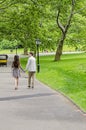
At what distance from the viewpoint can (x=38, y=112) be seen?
582 inches

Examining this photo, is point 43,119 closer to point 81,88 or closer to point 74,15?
point 81,88

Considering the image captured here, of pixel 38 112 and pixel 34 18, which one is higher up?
pixel 34 18

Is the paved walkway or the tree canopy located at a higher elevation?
the tree canopy

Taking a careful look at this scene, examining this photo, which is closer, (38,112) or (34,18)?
(38,112)

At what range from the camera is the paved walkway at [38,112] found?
40.4 ft

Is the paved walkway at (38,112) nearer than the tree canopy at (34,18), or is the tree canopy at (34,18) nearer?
the paved walkway at (38,112)

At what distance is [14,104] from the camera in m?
16.7

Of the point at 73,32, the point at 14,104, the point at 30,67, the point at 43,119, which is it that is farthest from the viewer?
the point at 73,32

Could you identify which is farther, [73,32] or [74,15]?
[73,32]

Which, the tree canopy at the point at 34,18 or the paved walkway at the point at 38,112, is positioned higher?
the tree canopy at the point at 34,18

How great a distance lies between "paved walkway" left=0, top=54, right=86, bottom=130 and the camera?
12.3 meters

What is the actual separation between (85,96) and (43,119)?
19.8 ft

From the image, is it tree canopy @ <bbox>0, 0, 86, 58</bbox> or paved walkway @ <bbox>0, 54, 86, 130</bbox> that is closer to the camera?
paved walkway @ <bbox>0, 54, 86, 130</bbox>

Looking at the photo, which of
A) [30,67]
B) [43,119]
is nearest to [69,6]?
[30,67]
